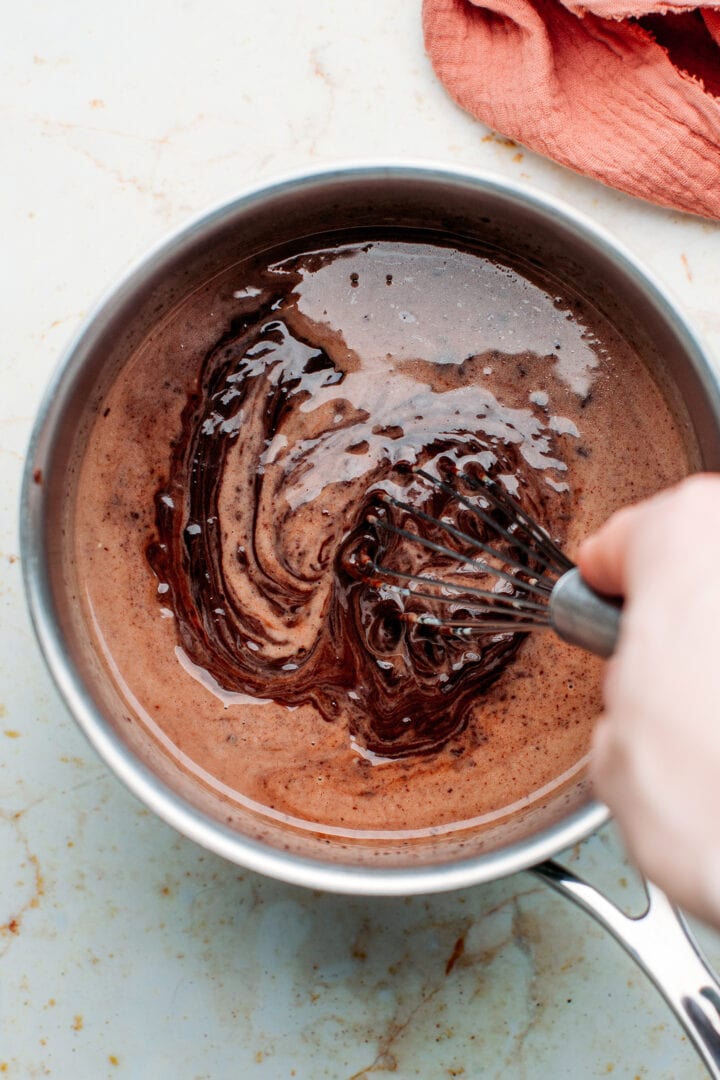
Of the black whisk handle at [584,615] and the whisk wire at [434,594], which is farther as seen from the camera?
the whisk wire at [434,594]

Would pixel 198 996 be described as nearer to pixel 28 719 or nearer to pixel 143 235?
pixel 28 719

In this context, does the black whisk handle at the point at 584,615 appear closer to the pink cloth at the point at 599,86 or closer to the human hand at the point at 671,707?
the human hand at the point at 671,707

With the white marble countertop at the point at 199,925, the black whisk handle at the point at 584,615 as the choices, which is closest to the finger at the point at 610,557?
the black whisk handle at the point at 584,615

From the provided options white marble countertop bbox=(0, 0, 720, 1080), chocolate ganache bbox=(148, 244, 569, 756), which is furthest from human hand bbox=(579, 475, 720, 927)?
white marble countertop bbox=(0, 0, 720, 1080)

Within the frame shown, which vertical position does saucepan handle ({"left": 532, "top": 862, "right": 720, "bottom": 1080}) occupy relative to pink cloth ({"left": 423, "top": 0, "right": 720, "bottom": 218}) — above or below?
below

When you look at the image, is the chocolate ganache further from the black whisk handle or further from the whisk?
the black whisk handle

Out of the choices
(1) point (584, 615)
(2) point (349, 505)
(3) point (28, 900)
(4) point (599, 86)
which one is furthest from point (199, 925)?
(4) point (599, 86)

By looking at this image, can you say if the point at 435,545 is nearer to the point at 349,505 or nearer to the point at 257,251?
the point at 349,505
